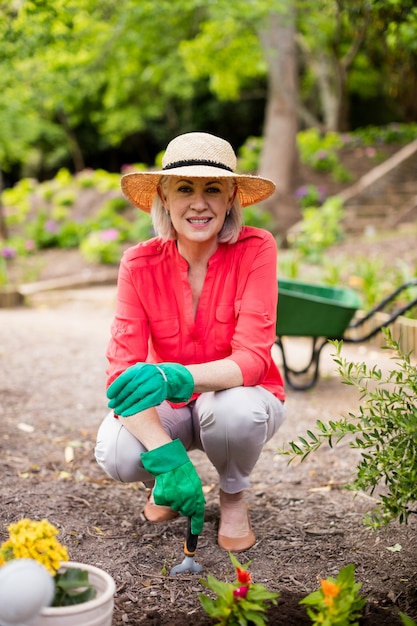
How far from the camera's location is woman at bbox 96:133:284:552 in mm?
2094

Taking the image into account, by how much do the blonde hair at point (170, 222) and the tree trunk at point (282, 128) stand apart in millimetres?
8313

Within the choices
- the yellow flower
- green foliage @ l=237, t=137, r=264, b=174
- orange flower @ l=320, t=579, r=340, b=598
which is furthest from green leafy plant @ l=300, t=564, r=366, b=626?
green foliage @ l=237, t=137, r=264, b=174

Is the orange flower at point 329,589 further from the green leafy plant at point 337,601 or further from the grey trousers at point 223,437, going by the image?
the grey trousers at point 223,437

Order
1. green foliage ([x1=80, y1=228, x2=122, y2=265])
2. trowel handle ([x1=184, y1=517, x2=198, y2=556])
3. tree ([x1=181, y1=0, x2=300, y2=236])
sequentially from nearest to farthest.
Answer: trowel handle ([x1=184, y1=517, x2=198, y2=556]) < green foliage ([x1=80, y1=228, x2=122, y2=265]) < tree ([x1=181, y1=0, x2=300, y2=236])

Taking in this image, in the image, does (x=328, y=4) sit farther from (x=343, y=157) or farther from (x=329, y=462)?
(x=329, y=462)

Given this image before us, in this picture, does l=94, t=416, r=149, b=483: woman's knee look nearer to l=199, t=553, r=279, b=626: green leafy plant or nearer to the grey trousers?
the grey trousers

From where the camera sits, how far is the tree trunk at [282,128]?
10750 mm

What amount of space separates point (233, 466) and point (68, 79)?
28.8 feet

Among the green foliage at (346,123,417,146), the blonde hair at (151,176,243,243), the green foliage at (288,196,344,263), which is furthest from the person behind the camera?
the green foliage at (346,123,417,146)

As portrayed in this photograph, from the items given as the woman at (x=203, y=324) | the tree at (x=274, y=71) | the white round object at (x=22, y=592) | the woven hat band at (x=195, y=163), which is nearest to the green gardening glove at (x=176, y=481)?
the woman at (x=203, y=324)

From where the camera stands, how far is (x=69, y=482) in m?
2.66

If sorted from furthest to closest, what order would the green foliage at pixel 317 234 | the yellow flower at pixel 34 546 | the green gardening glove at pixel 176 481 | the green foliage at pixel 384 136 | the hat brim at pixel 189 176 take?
1. the green foliage at pixel 384 136
2. the green foliage at pixel 317 234
3. the hat brim at pixel 189 176
4. the green gardening glove at pixel 176 481
5. the yellow flower at pixel 34 546

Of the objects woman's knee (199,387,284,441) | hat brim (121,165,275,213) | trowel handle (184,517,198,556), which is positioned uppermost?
hat brim (121,165,275,213)

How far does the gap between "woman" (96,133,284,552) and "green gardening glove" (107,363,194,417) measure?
15 millimetres
